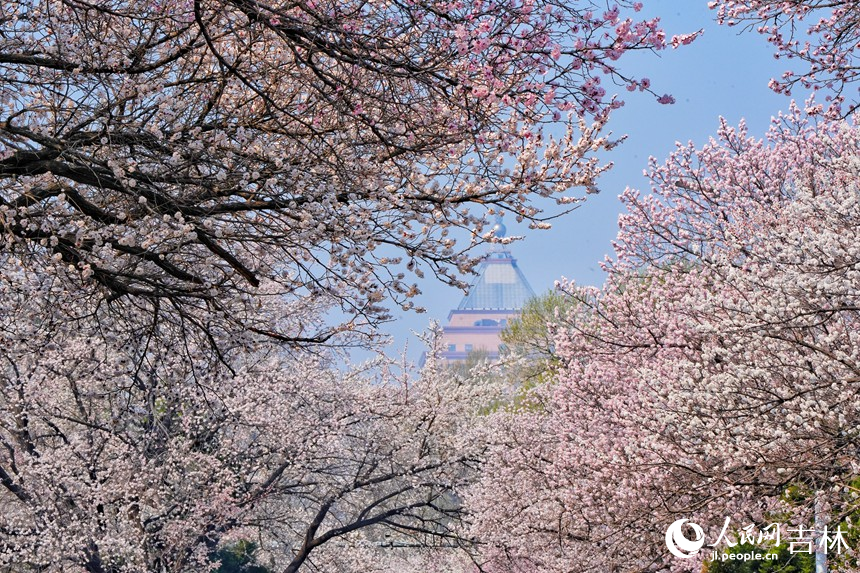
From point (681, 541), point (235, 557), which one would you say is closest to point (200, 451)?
point (681, 541)

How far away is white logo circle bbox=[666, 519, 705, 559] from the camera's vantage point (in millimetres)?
9414

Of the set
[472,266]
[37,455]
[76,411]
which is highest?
[76,411]

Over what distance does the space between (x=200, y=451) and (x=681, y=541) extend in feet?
27.1

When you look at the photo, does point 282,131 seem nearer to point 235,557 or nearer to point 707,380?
point 707,380

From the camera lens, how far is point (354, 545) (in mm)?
17812

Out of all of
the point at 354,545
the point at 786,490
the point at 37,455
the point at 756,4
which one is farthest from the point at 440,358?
the point at 756,4

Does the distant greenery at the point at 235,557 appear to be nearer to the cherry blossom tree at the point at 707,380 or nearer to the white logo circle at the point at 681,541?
the cherry blossom tree at the point at 707,380

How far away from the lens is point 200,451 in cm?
1498

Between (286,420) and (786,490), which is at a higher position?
(286,420)

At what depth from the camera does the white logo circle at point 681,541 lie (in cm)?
941

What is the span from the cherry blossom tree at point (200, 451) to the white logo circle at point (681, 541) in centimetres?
514

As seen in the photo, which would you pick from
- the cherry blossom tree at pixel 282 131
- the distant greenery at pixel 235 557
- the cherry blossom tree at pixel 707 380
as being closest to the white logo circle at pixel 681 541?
the cherry blossom tree at pixel 707 380

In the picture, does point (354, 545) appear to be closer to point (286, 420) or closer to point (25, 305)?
point (286, 420)

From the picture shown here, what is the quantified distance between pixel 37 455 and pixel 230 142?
31.8 ft
